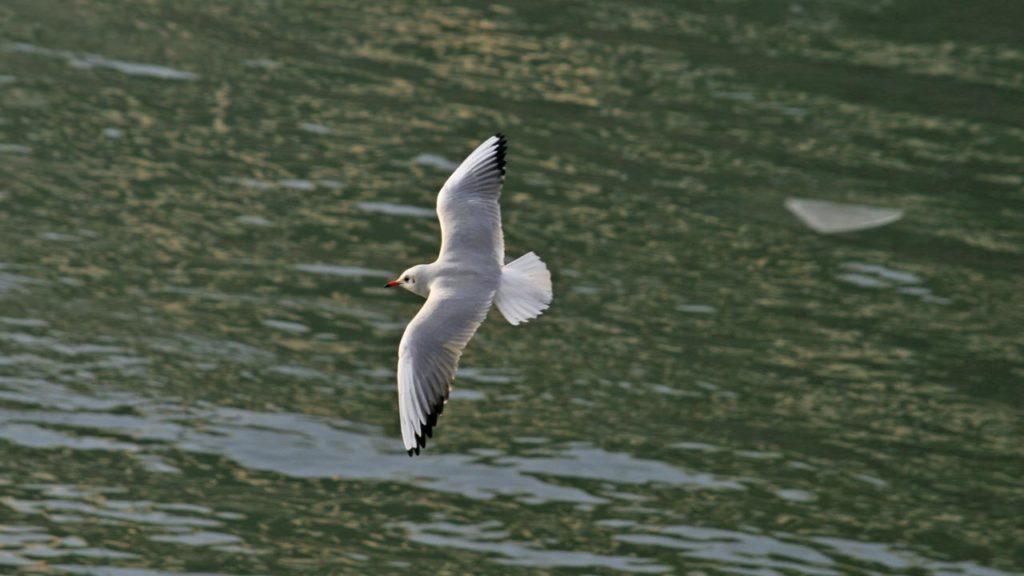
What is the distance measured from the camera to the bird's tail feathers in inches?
404

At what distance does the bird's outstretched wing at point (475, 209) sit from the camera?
36.2ft

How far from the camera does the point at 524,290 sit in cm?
1049

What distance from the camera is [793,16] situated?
27.0 meters

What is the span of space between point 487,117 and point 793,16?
673 cm

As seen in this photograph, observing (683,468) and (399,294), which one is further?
(399,294)

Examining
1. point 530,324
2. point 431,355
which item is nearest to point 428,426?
point 431,355

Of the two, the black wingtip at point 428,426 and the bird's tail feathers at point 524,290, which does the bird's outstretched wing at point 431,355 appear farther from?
the bird's tail feathers at point 524,290

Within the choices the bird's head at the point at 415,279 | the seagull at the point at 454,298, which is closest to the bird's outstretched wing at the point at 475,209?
the seagull at the point at 454,298

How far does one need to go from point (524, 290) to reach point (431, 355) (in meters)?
0.67

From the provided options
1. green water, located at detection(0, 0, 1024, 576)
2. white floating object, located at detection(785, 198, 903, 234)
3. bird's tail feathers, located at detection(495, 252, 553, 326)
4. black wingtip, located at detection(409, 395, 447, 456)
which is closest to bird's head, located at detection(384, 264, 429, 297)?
bird's tail feathers, located at detection(495, 252, 553, 326)

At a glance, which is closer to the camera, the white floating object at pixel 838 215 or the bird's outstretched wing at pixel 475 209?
the bird's outstretched wing at pixel 475 209

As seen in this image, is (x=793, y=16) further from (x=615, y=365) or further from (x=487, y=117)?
(x=615, y=365)

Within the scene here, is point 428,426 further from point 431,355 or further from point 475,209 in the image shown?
point 475,209

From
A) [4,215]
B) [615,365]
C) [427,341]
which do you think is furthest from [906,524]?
Result: [4,215]
